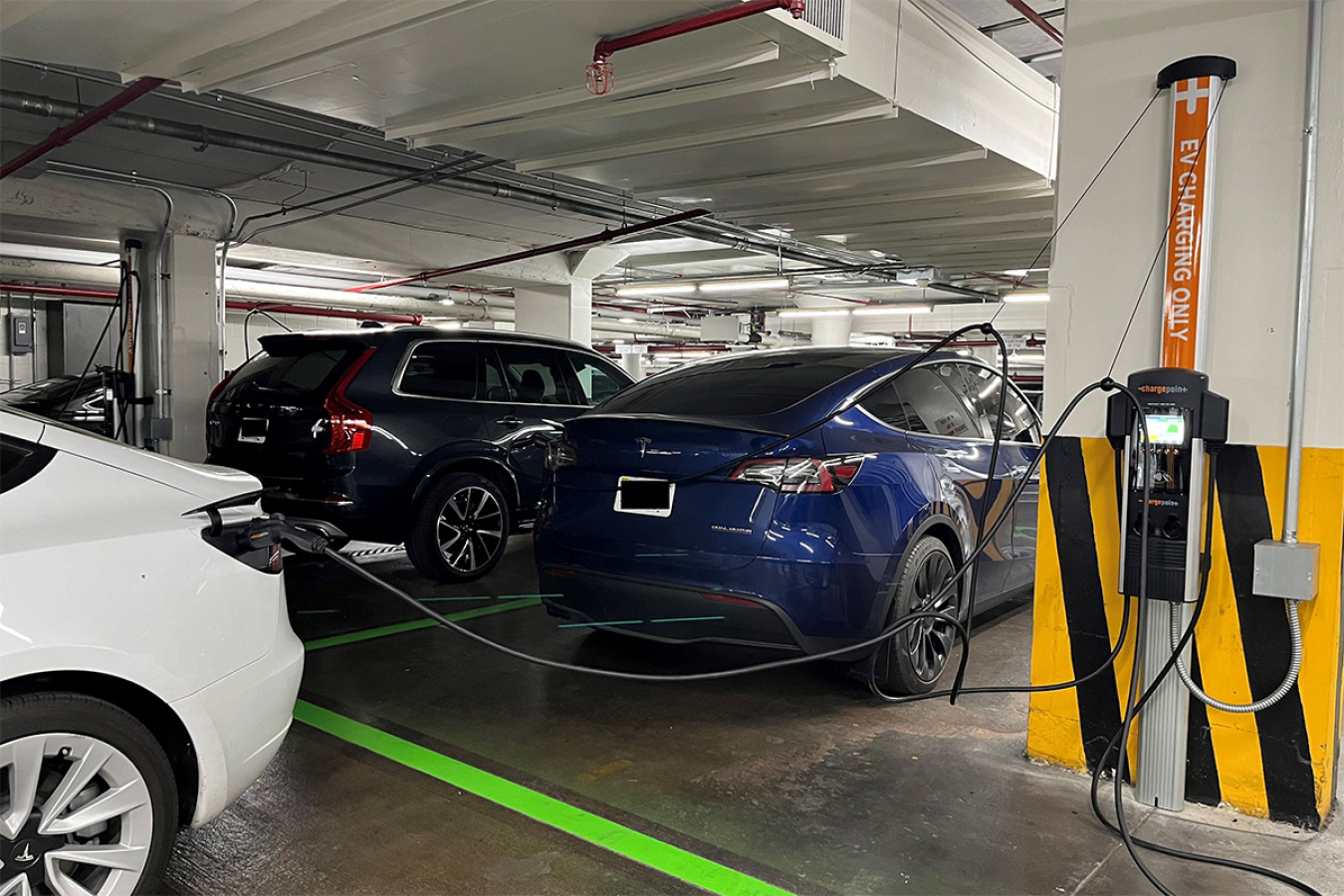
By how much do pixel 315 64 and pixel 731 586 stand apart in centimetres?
292

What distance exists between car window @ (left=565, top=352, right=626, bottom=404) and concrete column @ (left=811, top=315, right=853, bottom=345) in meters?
15.6

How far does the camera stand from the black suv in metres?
5.78

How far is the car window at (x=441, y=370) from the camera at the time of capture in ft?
20.1

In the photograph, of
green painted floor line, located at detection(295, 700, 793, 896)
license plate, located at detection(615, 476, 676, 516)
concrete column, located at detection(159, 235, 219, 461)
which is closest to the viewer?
green painted floor line, located at detection(295, 700, 793, 896)

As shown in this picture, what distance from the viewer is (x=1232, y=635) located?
3.04 m

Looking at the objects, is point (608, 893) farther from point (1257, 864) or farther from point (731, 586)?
point (1257, 864)

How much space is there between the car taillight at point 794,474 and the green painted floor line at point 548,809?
Result: 1.34 m

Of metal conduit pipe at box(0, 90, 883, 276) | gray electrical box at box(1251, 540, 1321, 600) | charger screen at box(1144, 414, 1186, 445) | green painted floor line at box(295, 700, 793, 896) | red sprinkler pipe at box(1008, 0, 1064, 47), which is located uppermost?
red sprinkler pipe at box(1008, 0, 1064, 47)

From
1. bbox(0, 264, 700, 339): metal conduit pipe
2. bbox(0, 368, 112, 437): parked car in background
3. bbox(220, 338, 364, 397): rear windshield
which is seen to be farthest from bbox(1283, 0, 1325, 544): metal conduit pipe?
bbox(0, 264, 700, 339): metal conduit pipe

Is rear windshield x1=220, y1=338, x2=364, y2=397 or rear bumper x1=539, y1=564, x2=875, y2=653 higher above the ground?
rear windshield x1=220, y1=338, x2=364, y2=397

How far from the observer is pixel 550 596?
13.6 feet

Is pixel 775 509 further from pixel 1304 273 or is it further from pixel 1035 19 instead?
pixel 1035 19

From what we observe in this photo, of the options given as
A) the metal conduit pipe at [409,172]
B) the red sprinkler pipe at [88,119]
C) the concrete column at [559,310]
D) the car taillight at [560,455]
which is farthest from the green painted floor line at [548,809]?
the concrete column at [559,310]

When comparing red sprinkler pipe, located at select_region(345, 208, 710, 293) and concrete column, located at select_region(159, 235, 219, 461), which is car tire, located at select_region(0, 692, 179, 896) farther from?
concrete column, located at select_region(159, 235, 219, 461)
